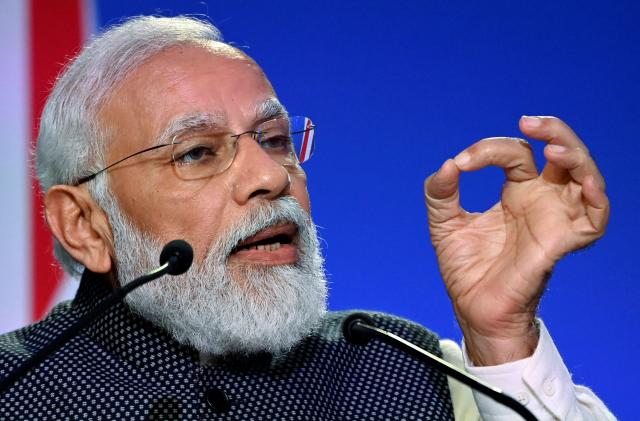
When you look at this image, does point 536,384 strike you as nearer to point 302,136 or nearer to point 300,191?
point 300,191

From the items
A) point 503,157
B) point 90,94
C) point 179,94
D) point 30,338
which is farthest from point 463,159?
point 30,338

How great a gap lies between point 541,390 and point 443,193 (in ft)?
1.19

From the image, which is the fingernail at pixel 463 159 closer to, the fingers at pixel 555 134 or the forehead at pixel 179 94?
the fingers at pixel 555 134

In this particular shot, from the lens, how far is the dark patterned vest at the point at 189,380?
168 centimetres

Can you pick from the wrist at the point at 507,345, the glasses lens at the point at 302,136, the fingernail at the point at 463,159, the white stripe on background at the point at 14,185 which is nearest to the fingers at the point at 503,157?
the fingernail at the point at 463,159

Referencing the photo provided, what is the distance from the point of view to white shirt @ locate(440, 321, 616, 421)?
5.23ft

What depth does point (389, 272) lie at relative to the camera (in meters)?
2.66

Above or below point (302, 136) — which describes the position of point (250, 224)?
below

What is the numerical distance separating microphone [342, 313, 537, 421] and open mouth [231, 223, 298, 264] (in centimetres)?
29

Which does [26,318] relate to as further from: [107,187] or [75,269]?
[107,187]

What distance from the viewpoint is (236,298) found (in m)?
1.69

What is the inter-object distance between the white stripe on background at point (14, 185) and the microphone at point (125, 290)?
102 centimetres

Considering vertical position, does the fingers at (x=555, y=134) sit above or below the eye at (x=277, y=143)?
below

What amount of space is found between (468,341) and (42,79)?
132cm
